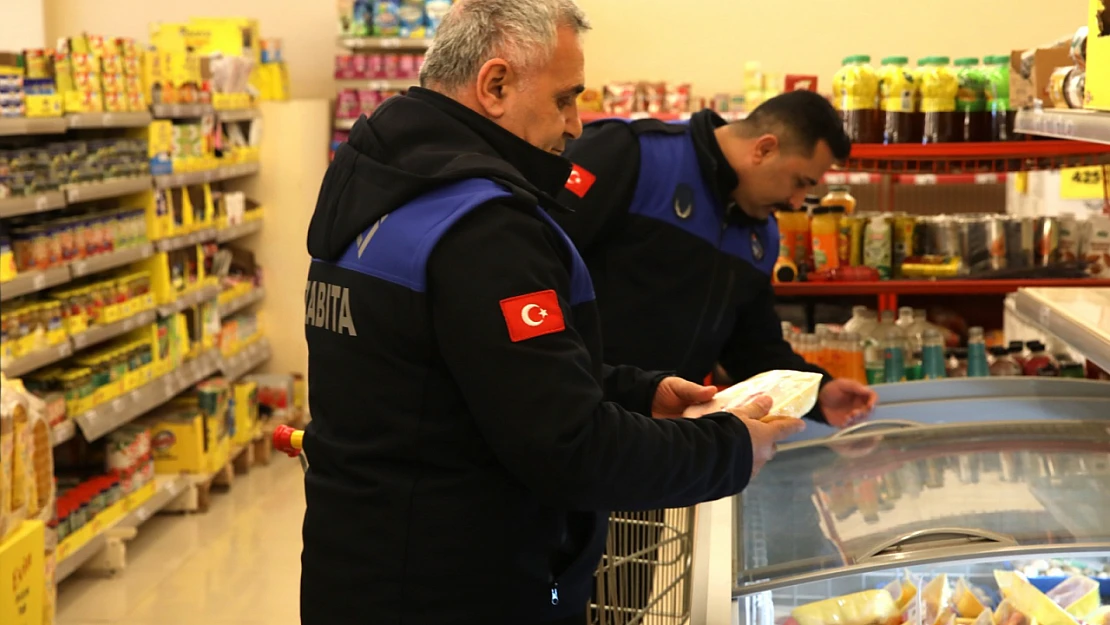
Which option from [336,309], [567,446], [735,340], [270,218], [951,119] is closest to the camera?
[567,446]

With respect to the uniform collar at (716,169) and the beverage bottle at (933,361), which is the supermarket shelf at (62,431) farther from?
the beverage bottle at (933,361)

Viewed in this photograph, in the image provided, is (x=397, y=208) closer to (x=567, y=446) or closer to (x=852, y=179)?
(x=567, y=446)

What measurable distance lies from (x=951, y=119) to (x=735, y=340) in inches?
56.2

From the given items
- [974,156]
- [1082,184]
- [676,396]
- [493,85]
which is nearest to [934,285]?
[974,156]

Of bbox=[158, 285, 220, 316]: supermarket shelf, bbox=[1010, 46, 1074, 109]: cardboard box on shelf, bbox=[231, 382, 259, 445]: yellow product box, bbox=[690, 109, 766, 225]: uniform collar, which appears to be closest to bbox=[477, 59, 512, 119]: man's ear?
bbox=[690, 109, 766, 225]: uniform collar

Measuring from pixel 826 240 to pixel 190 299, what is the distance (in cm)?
A: 341

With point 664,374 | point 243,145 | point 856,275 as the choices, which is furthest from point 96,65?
point 664,374

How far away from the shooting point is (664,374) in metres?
2.18

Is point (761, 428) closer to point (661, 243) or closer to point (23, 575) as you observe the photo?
point (661, 243)

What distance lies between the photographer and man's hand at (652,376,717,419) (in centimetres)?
208

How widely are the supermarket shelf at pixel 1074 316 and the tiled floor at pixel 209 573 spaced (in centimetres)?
300

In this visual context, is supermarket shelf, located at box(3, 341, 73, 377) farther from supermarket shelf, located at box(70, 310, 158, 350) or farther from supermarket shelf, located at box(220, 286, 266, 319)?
supermarket shelf, located at box(220, 286, 266, 319)

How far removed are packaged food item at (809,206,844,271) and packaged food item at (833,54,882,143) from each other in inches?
13.5

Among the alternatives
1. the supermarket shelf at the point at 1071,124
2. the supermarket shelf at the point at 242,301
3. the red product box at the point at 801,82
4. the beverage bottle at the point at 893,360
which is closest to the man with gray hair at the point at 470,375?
the supermarket shelf at the point at 1071,124
